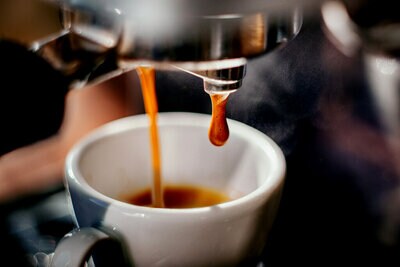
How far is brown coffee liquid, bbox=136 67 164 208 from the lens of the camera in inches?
16.0

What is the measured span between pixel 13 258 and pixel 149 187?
0.43 feet

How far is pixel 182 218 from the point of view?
14.8 inches

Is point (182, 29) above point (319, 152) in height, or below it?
above

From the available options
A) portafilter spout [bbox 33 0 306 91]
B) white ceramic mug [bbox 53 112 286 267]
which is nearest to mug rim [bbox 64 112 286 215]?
white ceramic mug [bbox 53 112 286 267]

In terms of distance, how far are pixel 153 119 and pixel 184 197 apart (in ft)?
0.34

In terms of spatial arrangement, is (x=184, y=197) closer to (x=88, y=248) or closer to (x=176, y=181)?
(x=176, y=181)

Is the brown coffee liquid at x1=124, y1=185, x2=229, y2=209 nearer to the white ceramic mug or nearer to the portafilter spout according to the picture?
the white ceramic mug

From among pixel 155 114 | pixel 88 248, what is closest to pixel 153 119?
pixel 155 114

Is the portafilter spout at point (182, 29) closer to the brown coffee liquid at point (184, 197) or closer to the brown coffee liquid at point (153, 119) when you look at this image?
the brown coffee liquid at point (153, 119)

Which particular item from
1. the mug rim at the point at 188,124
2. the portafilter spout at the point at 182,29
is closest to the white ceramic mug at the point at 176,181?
the mug rim at the point at 188,124

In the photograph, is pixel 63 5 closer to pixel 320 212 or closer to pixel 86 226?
pixel 86 226

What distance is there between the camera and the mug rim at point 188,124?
1.27 ft

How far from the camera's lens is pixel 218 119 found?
1.32 ft

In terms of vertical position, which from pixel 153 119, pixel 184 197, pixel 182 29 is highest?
pixel 182 29
